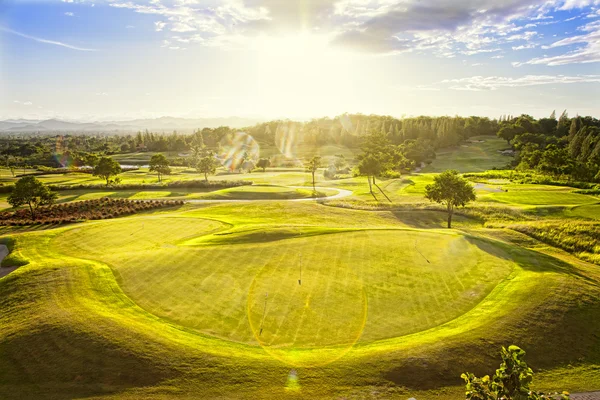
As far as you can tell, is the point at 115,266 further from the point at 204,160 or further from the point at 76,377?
the point at 204,160

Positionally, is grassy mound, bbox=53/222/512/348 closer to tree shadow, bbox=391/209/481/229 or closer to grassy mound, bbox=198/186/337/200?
tree shadow, bbox=391/209/481/229

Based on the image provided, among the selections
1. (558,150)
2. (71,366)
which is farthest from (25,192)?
(558,150)

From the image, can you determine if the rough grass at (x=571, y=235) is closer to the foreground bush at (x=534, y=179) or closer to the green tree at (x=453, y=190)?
the green tree at (x=453, y=190)

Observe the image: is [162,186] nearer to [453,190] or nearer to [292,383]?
[453,190]

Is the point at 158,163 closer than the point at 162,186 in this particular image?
No

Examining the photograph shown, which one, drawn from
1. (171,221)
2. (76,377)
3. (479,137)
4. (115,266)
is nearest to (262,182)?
(171,221)

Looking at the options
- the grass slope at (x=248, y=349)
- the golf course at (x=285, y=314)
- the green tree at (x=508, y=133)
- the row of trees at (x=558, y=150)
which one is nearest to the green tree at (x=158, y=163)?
the golf course at (x=285, y=314)

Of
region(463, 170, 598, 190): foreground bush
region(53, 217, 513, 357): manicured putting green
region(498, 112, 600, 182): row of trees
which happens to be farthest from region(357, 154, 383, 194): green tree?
region(498, 112, 600, 182): row of trees
